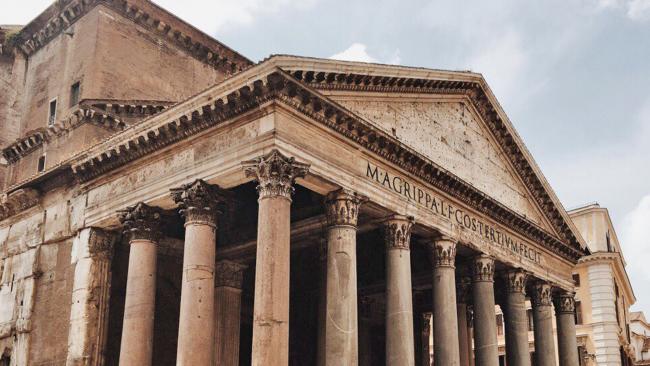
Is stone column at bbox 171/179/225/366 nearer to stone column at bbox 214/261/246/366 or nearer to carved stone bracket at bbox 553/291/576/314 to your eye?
stone column at bbox 214/261/246/366

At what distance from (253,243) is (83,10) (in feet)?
22.4

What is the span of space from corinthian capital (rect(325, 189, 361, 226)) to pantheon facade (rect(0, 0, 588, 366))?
3cm

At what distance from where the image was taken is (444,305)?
566 inches

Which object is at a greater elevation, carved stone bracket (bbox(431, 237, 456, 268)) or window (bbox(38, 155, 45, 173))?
window (bbox(38, 155, 45, 173))

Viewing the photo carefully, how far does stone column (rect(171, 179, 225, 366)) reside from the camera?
37.2 ft

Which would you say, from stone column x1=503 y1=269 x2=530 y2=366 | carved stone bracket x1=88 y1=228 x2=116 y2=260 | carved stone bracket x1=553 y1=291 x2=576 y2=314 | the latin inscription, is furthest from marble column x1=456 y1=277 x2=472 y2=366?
carved stone bracket x1=88 y1=228 x2=116 y2=260

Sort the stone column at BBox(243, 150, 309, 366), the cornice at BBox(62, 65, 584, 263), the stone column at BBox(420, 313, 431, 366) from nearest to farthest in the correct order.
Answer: the stone column at BBox(243, 150, 309, 366)
the cornice at BBox(62, 65, 584, 263)
the stone column at BBox(420, 313, 431, 366)

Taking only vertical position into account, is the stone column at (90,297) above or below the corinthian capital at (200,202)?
below

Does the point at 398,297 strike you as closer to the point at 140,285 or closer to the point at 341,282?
the point at 341,282

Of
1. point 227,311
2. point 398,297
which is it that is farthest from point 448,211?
point 227,311

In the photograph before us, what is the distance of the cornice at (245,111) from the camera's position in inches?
444

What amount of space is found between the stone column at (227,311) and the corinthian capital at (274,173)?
519 centimetres

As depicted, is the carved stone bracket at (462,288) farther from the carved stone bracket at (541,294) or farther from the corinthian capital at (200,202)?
the corinthian capital at (200,202)

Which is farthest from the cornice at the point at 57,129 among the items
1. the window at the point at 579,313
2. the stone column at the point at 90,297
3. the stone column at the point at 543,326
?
the window at the point at 579,313
